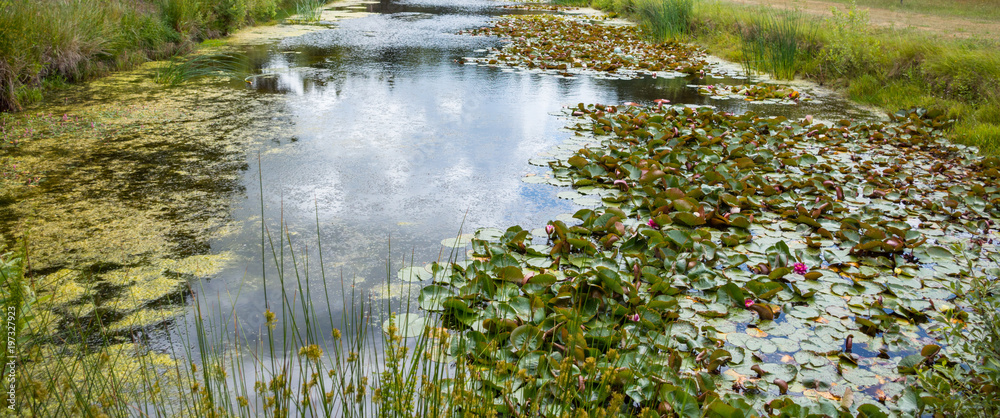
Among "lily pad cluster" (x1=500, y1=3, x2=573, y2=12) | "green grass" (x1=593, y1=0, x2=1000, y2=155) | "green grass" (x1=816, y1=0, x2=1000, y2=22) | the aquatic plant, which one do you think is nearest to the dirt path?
"green grass" (x1=816, y1=0, x2=1000, y2=22)

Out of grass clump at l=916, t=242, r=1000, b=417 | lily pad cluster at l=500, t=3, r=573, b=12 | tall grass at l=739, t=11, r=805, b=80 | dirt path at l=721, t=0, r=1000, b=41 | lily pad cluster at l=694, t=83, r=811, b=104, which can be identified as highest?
lily pad cluster at l=500, t=3, r=573, b=12

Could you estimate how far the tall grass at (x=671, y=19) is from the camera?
33.2 ft

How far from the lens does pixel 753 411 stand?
1590 millimetres

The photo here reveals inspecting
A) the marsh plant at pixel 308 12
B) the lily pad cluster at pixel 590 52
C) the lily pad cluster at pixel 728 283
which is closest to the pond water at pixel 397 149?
the lily pad cluster at pixel 728 283

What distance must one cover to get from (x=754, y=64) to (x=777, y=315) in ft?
19.8

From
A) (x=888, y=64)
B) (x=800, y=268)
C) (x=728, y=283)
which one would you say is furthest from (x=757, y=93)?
(x=728, y=283)

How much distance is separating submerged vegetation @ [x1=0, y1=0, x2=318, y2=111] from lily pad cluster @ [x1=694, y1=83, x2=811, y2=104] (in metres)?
6.03

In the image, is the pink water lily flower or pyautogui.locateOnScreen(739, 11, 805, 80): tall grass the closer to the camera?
the pink water lily flower

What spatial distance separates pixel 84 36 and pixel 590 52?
6.02 meters

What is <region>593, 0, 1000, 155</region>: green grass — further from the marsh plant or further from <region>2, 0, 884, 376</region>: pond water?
the marsh plant

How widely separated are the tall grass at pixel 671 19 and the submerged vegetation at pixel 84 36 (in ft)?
23.0

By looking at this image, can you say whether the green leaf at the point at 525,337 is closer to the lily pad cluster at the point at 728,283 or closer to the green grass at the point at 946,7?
the lily pad cluster at the point at 728,283

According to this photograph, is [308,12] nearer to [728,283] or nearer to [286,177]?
[286,177]

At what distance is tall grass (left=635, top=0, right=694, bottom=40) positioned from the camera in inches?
398
